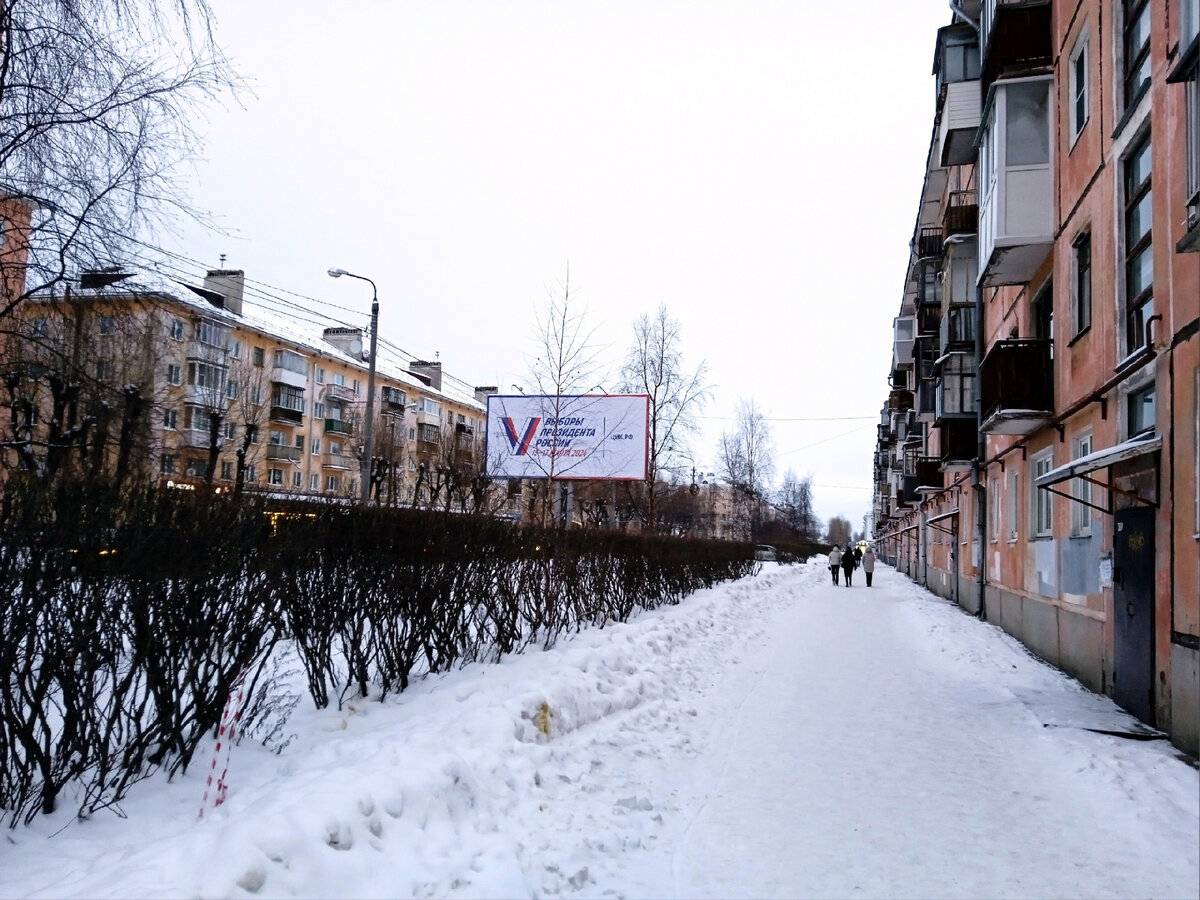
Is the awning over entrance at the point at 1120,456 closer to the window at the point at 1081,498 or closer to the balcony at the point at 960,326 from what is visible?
the window at the point at 1081,498

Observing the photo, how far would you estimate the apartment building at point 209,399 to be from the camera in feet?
29.8

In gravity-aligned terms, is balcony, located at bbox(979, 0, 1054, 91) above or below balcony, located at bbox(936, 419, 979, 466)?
above

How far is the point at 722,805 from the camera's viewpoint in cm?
580

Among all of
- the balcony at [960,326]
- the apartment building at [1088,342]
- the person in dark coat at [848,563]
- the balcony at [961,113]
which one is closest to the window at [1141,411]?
the apartment building at [1088,342]

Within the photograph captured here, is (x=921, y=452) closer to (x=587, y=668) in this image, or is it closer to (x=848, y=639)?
(x=848, y=639)

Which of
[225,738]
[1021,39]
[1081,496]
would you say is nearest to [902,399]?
[1021,39]

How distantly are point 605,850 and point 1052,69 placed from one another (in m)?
12.4

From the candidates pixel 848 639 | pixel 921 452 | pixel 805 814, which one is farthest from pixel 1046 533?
pixel 921 452

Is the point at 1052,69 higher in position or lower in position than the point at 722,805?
higher

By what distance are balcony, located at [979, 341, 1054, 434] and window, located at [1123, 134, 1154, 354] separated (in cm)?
317

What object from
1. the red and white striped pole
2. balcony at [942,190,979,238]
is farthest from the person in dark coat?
the red and white striped pole

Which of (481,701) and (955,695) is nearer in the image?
(481,701)

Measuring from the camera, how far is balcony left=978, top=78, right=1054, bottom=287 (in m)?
13.0

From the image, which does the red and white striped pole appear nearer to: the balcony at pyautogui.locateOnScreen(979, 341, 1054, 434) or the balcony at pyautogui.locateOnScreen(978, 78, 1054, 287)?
the balcony at pyautogui.locateOnScreen(979, 341, 1054, 434)
